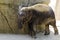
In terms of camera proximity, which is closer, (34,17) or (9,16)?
(34,17)

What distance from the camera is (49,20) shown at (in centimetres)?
124

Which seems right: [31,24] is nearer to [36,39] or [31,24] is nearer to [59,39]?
[36,39]

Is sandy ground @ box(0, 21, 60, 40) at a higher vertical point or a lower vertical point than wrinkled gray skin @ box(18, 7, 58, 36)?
lower

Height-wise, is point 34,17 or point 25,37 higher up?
point 34,17

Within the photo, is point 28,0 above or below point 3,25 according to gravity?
above

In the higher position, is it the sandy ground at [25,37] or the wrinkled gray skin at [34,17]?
the wrinkled gray skin at [34,17]

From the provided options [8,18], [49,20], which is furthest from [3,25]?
[49,20]

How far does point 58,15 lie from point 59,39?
0.94m

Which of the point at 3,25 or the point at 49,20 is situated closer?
the point at 49,20

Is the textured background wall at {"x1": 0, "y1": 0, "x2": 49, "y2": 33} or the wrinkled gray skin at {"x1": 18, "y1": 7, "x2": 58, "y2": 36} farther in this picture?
the textured background wall at {"x1": 0, "y1": 0, "x2": 49, "y2": 33}

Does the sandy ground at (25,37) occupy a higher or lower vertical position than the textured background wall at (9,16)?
lower

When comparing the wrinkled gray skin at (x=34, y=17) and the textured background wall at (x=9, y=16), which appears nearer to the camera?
the wrinkled gray skin at (x=34, y=17)

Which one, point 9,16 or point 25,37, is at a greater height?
point 9,16

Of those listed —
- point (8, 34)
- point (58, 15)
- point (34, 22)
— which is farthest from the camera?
point (58, 15)
